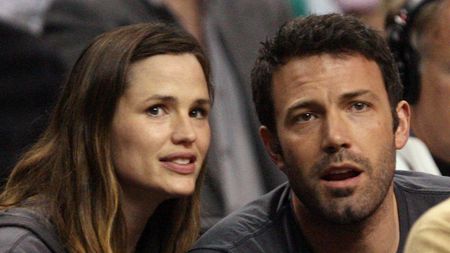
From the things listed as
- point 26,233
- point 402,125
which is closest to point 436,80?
point 402,125

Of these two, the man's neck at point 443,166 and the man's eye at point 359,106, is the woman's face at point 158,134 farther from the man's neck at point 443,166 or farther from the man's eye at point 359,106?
the man's neck at point 443,166

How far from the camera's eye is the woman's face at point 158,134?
11.2 feet

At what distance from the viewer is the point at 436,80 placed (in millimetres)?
4254

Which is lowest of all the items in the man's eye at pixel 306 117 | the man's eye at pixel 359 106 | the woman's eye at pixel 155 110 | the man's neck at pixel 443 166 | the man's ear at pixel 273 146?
the man's neck at pixel 443 166

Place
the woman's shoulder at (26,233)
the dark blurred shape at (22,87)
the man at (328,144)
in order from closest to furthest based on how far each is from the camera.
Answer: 1. the woman's shoulder at (26,233)
2. the man at (328,144)
3. the dark blurred shape at (22,87)

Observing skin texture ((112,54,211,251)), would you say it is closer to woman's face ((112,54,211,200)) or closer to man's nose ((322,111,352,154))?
woman's face ((112,54,211,200))

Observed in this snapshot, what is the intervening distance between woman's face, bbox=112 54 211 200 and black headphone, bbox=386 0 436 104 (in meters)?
0.96

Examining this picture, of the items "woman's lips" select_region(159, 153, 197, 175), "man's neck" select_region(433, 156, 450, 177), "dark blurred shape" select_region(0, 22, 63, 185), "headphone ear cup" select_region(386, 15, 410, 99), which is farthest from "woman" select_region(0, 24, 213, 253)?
"man's neck" select_region(433, 156, 450, 177)

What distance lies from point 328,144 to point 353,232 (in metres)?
0.27

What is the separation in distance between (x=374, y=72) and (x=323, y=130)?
0.25 meters

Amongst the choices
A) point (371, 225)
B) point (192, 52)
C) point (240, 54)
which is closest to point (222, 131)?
point (240, 54)

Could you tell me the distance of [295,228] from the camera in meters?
3.54

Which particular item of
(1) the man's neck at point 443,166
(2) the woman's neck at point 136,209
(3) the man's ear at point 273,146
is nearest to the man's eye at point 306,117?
(3) the man's ear at point 273,146

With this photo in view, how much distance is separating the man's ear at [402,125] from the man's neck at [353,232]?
13cm
